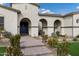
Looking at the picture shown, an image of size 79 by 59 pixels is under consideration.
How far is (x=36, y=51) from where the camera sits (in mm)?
11758

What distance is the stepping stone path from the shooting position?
1173 cm

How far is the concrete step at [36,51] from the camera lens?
11.7 meters

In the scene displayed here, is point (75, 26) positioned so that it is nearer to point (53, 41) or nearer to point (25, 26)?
point (53, 41)

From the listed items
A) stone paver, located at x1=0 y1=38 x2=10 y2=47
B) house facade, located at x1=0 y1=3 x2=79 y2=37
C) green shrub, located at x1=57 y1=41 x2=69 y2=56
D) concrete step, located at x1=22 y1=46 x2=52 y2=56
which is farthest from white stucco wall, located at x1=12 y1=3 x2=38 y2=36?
green shrub, located at x1=57 y1=41 x2=69 y2=56

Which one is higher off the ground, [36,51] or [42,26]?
[42,26]

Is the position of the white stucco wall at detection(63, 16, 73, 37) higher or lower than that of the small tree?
higher

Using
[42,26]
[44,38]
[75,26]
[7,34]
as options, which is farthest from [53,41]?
[7,34]

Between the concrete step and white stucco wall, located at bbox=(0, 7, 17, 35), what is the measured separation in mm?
381

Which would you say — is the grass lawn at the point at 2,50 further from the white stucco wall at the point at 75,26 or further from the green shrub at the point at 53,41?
the white stucco wall at the point at 75,26

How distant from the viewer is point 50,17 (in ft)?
38.6

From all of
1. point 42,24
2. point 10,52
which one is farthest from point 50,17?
point 10,52

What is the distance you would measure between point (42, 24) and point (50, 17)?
183 millimetres

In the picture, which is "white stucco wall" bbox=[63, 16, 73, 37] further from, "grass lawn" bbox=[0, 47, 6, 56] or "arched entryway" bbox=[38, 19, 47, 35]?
"grass lawn" bbox=[0, 47, 6, 56]

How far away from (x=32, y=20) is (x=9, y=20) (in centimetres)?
40
